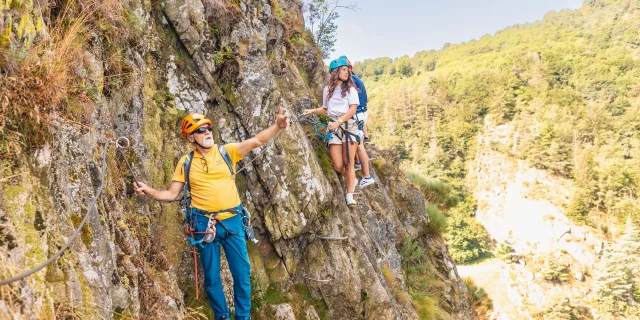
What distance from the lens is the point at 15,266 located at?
2.27m

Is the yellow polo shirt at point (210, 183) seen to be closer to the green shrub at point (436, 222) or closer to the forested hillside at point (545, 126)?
the green shrub at point (436, 222)

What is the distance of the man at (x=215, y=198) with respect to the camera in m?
4.28

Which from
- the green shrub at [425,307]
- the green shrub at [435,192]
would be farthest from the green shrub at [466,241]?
the green shrub at [425,307]

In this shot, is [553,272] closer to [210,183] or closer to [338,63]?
[338,63]

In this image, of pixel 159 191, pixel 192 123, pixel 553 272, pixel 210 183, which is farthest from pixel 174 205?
pixel 553 272

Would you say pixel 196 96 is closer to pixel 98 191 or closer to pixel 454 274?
pixel 98 191

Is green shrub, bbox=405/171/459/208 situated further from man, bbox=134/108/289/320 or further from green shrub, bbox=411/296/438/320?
man, bbox=134/108/289/320

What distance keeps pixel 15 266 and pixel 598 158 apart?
99139 mm

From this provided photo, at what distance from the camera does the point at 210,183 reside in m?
4.29

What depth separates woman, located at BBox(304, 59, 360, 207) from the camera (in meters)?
6.66

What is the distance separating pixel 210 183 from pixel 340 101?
3.36 meters

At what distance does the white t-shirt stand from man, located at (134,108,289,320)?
2703 millimetres

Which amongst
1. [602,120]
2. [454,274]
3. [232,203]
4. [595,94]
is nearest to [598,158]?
[602,120]

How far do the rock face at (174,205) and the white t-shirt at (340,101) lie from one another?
32.1 inches
